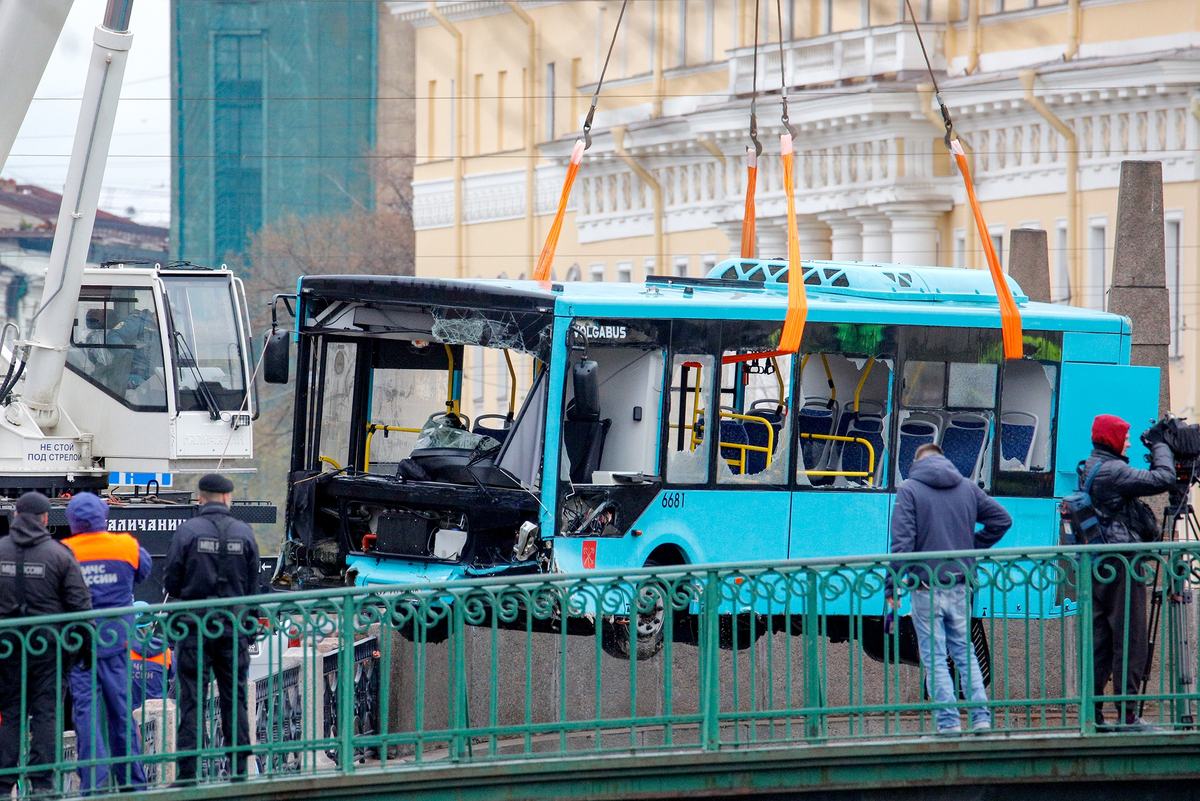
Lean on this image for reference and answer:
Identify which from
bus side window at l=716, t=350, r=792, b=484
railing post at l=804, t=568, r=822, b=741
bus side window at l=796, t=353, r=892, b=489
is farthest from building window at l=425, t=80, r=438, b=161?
railing post at l=804, t=568, r=822, b=741

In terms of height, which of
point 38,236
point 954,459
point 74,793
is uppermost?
point 38,236

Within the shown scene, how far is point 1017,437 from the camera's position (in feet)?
52.3

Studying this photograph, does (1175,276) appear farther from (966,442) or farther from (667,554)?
(667,554)

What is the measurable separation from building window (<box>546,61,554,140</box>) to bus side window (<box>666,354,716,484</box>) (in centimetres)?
3459

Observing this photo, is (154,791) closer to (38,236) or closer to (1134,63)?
(1134,63)

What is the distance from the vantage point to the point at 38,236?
57.8 metres

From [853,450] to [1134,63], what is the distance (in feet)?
55.7

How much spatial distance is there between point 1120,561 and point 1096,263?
22.1m

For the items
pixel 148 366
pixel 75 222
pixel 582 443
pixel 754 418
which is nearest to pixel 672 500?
pixel 582 443

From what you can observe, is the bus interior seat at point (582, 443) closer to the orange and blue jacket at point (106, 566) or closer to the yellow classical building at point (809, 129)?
the orange and blue jacket at point (106, 566)

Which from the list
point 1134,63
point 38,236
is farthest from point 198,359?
point 38,236

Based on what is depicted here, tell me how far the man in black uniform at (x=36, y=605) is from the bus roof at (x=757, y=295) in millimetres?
4252

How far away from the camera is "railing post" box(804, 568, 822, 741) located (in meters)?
11.9

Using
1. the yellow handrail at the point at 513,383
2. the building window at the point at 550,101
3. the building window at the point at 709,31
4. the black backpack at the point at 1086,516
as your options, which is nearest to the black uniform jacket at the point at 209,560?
the yellow handrail at the point at 513,383
